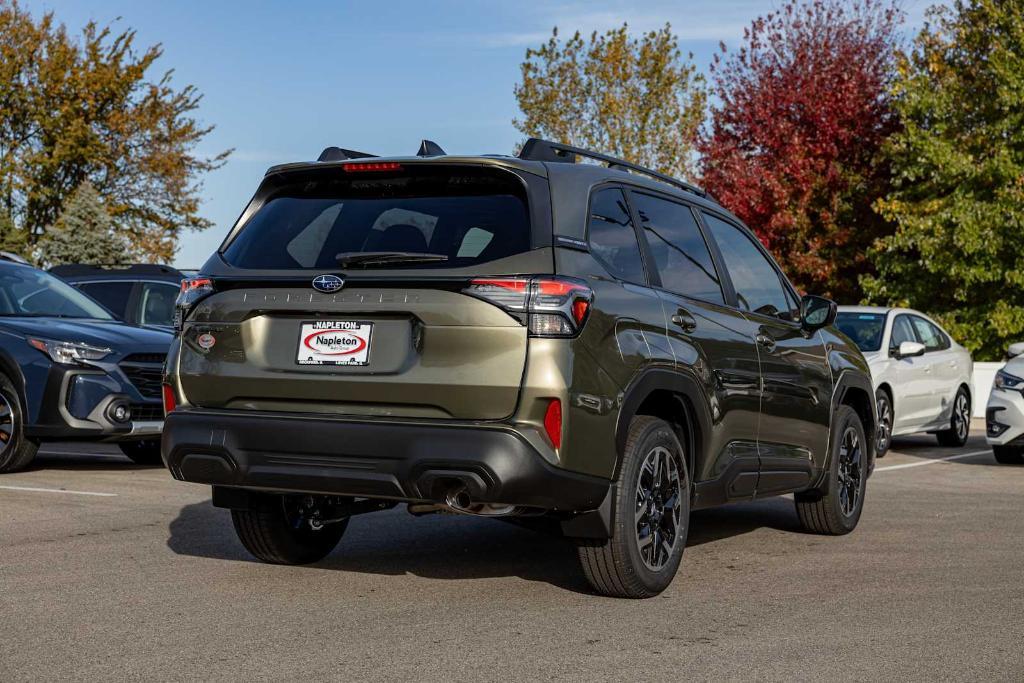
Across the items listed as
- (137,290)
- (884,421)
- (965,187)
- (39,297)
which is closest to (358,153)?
(39,297)

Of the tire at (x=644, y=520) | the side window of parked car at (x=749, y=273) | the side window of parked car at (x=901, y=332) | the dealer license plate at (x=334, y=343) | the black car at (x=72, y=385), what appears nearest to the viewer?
the dealer license plate at (x=334, y=343)

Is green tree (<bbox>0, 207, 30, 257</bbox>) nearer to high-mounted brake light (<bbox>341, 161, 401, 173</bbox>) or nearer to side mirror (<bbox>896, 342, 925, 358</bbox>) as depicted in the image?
side mirror (<bbox>896, 342, 925, 358</bbox>)

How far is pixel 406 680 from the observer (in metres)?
4.56

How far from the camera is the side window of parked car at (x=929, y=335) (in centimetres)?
1653

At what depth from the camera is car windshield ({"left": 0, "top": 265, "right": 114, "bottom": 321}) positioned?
38.2ft

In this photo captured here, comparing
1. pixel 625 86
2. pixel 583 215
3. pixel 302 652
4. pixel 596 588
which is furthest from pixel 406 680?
pixel 625 86

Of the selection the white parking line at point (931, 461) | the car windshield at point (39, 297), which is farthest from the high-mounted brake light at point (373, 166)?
the white parking line at point (931, 461)

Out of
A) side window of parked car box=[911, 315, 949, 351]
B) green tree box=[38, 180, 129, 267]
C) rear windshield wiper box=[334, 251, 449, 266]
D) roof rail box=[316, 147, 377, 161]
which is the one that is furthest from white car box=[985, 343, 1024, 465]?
green tree box=[38, 180, 129, 267]

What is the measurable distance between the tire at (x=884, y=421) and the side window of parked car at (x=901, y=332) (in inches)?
26.7

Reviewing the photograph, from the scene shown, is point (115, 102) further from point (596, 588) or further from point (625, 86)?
point (596, 588)

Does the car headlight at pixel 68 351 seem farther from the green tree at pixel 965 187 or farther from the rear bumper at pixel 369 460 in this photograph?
the green tree at pixel 965 187

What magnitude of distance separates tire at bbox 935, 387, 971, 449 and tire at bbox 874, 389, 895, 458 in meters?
2.05

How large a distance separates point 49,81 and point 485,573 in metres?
39.2

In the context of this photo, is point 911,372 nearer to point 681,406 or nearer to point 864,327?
point 864,327
